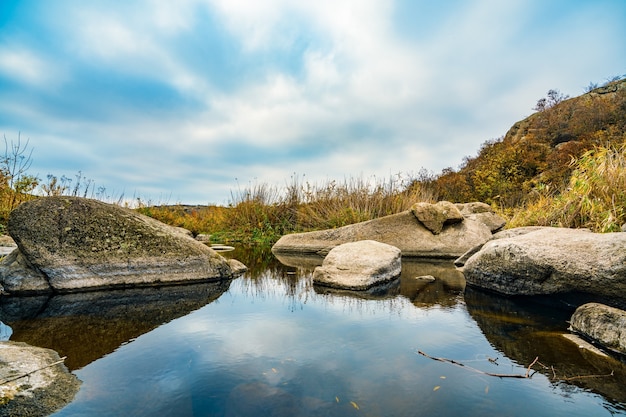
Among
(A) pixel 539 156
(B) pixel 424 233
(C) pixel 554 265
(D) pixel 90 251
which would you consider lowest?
(D) pixel 90 251

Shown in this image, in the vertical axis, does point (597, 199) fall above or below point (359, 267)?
above

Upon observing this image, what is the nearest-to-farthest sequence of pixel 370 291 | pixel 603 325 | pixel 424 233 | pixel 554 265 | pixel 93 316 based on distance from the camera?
pixel 603 325
pixel 93 316
pixel 554 265
pixel 370 291
pixel 424 233

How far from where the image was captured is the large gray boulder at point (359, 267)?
16.4 ft

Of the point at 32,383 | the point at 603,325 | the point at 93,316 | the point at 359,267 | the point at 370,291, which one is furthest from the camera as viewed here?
the point at 359,267

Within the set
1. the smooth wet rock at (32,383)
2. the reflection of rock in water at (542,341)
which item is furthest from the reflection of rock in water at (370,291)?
the smooth wet rock at (32,383)

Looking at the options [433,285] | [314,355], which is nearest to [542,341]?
[314,355]

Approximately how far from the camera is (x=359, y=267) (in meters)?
5.30

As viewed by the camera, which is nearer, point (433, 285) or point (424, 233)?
point (433, 285)

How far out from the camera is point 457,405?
1833mm

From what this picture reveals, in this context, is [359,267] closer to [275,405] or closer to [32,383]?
[275,405]

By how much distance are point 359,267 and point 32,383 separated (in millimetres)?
4053

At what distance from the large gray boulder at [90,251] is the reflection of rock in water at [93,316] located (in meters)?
0.31

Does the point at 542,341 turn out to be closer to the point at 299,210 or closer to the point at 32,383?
the point at 32,383

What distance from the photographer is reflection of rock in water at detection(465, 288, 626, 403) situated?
6.98 feet
